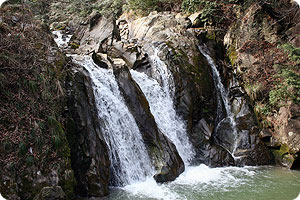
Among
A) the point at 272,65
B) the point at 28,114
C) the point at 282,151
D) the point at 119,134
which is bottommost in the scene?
the point at 282,151

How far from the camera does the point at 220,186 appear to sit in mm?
7078

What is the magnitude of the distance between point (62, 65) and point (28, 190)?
3623mm

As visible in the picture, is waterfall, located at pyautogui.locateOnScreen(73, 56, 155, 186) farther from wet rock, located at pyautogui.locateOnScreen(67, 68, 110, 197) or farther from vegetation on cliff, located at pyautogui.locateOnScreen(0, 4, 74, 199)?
vegetation on cliff, located at pyautogui.locateOnScreen(0, 4, 74, 199)

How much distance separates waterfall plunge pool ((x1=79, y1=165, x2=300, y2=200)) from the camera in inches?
254

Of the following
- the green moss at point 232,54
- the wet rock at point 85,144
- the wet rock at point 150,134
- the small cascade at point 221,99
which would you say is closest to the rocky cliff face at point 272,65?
the green moss at point 232,54

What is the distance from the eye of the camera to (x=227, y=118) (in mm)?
10711

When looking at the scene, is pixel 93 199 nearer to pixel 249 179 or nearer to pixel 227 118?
pixel 249 179

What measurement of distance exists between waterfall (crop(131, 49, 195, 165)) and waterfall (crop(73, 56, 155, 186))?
1.64 metres

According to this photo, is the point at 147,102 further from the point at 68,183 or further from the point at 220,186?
the point at 68,183

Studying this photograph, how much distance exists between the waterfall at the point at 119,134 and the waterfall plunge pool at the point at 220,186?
38 centimetres

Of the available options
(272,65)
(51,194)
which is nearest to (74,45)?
(51,194)

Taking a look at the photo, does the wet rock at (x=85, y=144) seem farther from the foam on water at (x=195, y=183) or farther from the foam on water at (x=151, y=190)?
the foam on water at (x=195, y=183)

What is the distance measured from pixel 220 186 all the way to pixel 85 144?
4.24 m

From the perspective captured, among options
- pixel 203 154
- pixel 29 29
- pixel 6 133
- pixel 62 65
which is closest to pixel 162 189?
pixel 203 154
